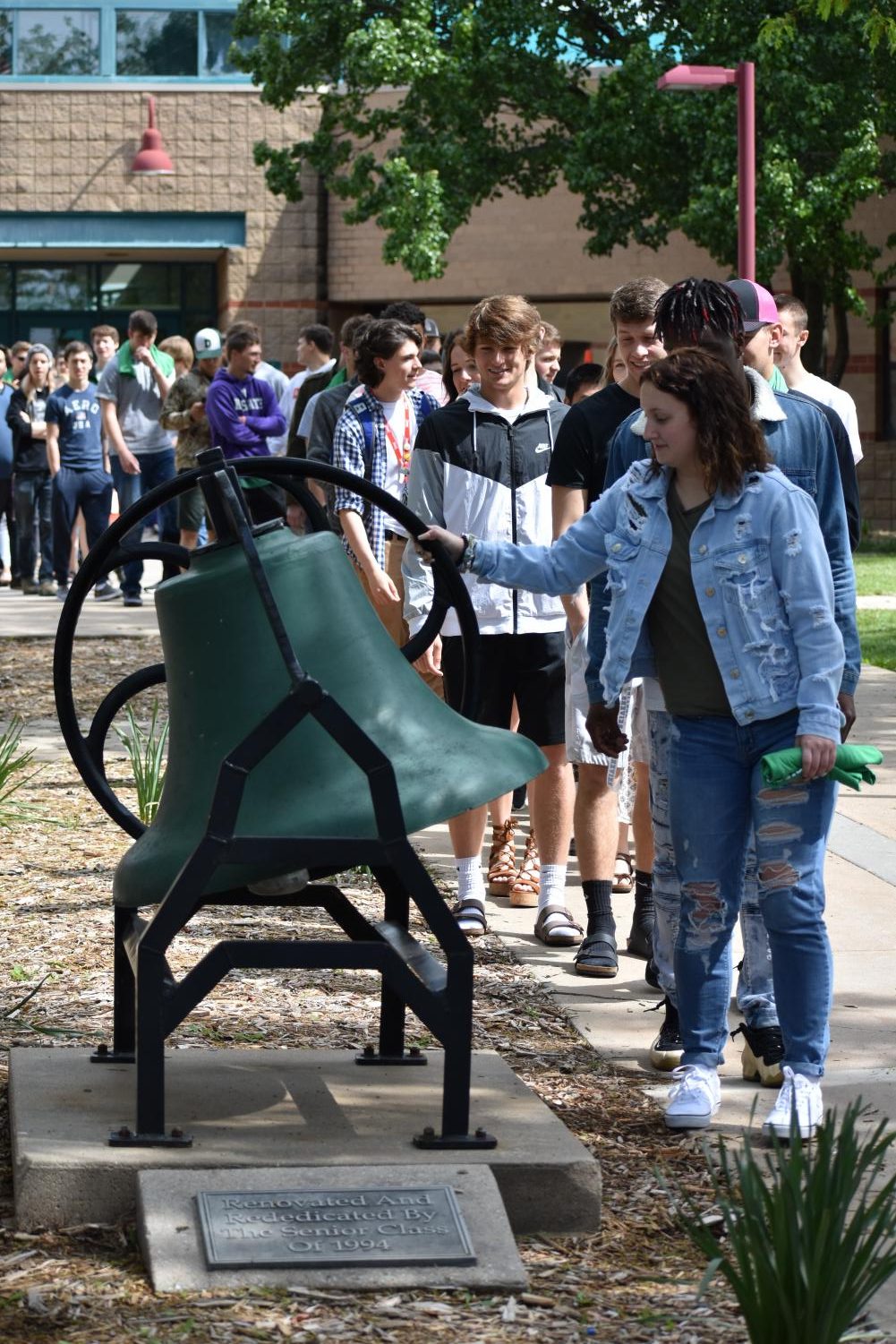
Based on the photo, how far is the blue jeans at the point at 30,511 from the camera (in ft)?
57.6

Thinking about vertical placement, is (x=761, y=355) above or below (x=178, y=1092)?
above

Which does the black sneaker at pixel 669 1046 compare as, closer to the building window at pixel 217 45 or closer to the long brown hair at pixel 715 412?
the long brown hair at pixel 715 412

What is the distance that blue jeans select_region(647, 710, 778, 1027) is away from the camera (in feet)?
15.3

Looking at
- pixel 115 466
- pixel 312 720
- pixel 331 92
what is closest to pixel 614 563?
pixel 312 720

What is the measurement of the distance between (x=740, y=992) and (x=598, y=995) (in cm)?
72

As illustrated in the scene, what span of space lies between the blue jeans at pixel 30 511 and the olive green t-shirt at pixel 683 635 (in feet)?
44.1

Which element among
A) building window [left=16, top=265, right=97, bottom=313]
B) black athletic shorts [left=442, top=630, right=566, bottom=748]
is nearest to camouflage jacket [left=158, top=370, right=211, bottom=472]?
black athletic shorts [left=442, top=630, right=566, bottom=748]

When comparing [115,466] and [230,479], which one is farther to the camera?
[115,466]

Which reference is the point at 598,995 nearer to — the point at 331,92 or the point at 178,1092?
the point at 178,1092

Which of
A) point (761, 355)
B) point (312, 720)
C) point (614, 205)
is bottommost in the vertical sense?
point (312, 720)

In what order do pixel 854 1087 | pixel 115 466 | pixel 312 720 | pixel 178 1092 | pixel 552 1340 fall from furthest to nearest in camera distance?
pixel 115 466 → pixel 854 1087 → pixel 178 1092 → pixel 312 720 → pixel 552 1340

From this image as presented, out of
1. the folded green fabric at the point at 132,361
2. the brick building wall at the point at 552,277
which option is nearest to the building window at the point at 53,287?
the brick building wall at the point at 552,277

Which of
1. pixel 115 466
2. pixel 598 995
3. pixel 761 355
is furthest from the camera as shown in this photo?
pixel 115 466

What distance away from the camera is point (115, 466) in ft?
53.1
